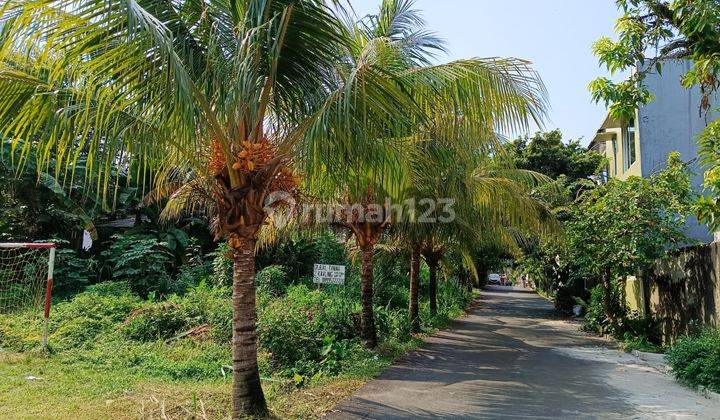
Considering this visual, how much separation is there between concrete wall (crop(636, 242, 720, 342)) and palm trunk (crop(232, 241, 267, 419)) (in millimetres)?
8320

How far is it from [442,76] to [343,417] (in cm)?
410

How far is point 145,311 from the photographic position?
12219 mm

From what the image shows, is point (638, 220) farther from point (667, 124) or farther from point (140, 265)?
point (140, 265)

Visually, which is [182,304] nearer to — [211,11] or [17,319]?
[17,319]

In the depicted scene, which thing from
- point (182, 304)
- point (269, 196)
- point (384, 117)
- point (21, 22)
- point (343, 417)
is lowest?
point (343, 417)

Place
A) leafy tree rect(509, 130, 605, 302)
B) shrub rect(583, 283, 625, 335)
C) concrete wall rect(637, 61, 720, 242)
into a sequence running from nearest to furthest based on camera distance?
shrub rect(583, 283, 625, 335)
concrete wall rect(637, 61, 720, 242)
leafy tree rect(509, 130, 605, 302)

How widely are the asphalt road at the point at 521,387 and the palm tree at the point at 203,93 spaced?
246 cm

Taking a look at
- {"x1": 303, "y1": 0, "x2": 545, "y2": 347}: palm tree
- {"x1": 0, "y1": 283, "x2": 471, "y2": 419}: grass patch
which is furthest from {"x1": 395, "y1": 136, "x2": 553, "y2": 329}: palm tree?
{"x1": 0, "y1": 283, "x2": 471, "y2": 419}: grass patch

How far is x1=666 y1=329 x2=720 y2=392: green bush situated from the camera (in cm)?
796

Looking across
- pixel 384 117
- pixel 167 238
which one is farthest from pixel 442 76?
pixel 167 238

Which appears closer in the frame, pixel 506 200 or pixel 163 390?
pixel 163 390

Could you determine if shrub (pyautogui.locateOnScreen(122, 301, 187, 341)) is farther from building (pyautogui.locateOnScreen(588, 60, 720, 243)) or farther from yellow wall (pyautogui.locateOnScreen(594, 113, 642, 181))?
yellow wall (pyautogui.locateOnScreen(594, 113, 642, 181))

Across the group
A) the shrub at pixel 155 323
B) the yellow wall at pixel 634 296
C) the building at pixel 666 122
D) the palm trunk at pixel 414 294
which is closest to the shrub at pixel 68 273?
the shrub at pixel 155 323

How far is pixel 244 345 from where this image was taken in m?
6.24
